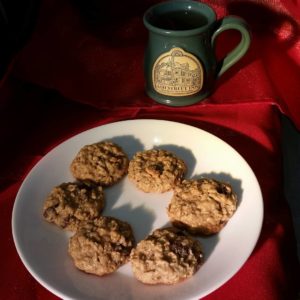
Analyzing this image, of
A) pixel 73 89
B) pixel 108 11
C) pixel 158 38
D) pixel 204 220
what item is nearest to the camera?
pixel 204 220

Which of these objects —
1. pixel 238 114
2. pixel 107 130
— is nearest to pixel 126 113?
pixel 107 130

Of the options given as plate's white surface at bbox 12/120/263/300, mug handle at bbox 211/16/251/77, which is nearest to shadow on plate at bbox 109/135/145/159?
plate's white surface at bbox 12/120/263/300

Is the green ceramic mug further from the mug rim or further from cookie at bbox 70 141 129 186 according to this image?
cookie at bbox 70 141 129 186

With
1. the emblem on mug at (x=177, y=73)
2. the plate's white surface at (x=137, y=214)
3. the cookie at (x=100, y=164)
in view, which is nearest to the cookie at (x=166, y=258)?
the plate's white surface at (x=137, y=214)

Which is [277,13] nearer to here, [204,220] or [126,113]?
[126,113]

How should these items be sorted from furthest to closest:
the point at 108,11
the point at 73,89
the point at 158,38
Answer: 1. the point at 108,11
2. the point at 73,89
3. the point at 158,38

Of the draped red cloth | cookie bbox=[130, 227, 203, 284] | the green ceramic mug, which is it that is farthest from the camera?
the green ceramic mug
